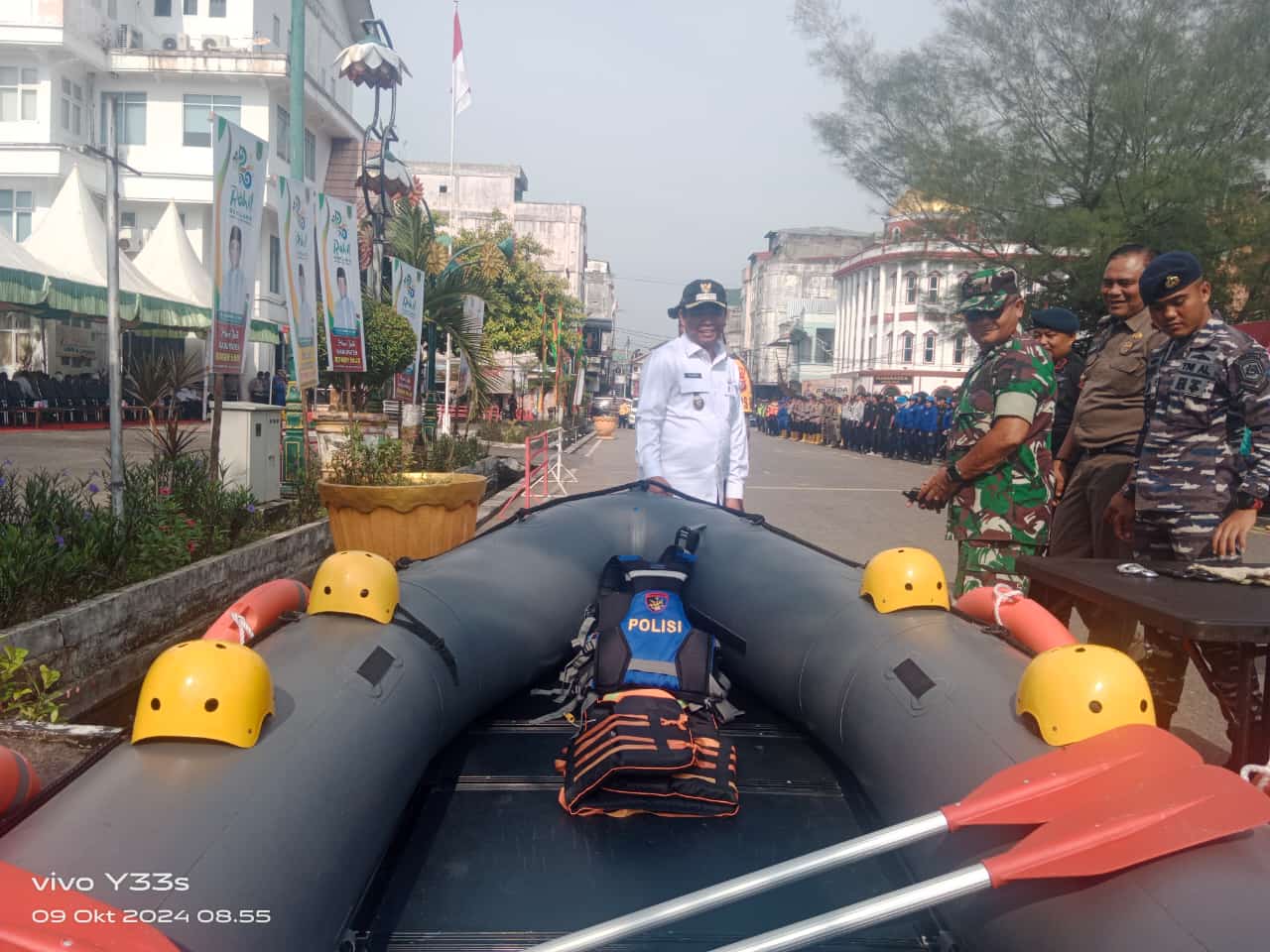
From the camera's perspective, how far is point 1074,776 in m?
1.76

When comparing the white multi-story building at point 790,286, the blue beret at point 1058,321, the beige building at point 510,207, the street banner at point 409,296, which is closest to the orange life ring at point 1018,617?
the blue beret at point 1058,321

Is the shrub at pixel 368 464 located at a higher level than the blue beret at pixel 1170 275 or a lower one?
lower

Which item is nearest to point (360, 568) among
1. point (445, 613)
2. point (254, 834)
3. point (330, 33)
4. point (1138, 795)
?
point (445, 613)

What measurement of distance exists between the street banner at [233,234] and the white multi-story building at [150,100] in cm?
1653

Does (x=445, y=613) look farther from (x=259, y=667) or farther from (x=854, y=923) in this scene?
(x=854, y=923)

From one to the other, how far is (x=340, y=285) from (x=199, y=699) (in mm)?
8142

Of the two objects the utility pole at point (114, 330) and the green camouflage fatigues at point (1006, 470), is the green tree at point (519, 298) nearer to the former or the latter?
the utility pole at point (114, 330)

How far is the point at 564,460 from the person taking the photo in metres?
20.2

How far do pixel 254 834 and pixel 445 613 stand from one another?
1232 millimetres

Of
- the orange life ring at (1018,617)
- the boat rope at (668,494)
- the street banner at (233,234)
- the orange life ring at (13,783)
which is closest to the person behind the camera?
the orange life ring at (13,783)

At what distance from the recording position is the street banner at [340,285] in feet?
29.9

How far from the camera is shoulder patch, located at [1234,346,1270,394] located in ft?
10.2

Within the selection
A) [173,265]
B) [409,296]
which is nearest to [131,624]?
[409,296]

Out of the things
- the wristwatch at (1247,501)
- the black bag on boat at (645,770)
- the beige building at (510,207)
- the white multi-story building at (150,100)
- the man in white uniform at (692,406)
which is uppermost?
the beige building at (510,207)
